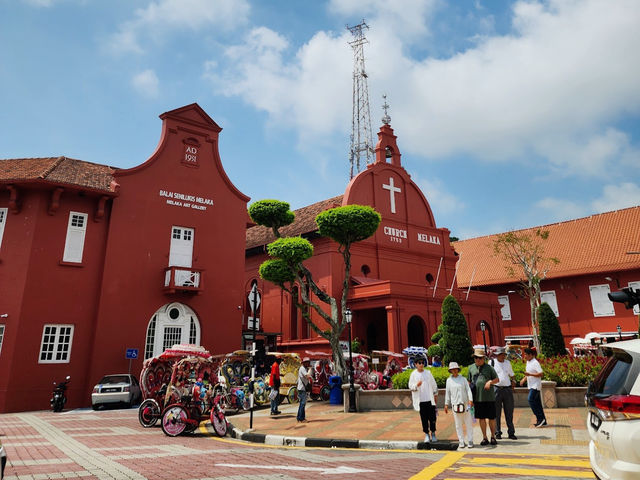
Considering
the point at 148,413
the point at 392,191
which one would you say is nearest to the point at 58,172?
the point at 148,413

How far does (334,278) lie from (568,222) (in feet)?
73.6

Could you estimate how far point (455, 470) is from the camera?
6.34 meters

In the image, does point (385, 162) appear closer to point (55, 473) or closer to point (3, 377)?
point (3, 377)

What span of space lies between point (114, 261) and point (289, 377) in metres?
9.23

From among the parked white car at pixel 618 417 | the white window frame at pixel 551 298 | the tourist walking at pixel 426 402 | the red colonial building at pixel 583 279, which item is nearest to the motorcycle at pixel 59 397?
the tourist walking at pixel 426 402

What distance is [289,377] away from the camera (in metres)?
18.0

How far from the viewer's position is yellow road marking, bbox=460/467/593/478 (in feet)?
18.7

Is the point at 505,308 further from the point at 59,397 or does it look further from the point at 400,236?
the point at 59,397

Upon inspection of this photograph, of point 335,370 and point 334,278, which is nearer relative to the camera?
point 335,370

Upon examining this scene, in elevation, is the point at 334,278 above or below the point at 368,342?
above

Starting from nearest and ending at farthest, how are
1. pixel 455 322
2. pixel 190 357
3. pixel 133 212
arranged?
pixel 190 357, pixel 455 322, pixel 133 212

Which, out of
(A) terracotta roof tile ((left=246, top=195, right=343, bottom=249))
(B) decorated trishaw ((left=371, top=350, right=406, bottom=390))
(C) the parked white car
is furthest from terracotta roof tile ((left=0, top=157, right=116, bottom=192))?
(C) the parked white car

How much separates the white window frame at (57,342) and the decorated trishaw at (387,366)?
12657 mm

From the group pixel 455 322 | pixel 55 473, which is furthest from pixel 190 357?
pixel 455 322
